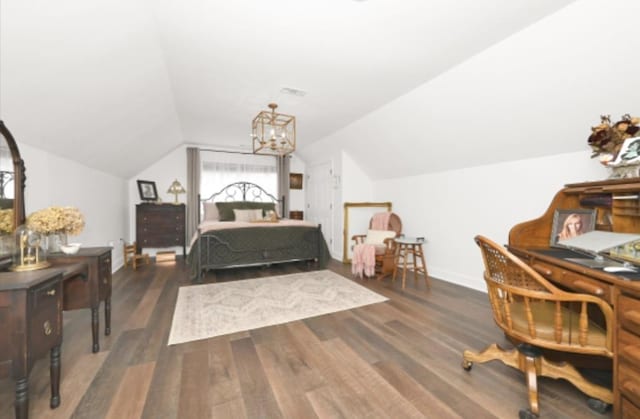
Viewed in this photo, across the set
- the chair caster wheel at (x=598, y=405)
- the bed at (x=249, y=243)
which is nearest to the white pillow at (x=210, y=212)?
the bed at (x=249, y=243)

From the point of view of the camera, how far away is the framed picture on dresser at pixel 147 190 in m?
5.38

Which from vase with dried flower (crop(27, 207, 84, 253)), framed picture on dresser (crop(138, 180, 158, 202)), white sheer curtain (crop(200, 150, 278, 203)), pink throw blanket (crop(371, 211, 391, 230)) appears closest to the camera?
vase with dried flower (crop(27, 207, 84, 253))

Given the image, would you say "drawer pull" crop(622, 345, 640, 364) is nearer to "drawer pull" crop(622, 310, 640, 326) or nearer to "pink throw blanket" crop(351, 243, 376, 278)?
"drawer pull" crop(622, 310, 640, 326)

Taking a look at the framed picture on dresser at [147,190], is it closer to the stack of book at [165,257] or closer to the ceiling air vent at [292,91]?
the stack of book at [165,257]

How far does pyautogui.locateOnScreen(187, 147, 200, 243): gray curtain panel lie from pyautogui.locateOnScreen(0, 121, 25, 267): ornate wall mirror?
3.98 meters

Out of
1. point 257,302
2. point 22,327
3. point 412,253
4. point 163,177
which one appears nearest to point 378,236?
point 412,253

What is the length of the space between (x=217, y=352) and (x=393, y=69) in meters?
2.98

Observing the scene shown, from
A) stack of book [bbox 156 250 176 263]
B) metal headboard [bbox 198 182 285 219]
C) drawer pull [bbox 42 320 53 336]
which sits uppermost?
metal headboard [bbox 198 182 285 219]

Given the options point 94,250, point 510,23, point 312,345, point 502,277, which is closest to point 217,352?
point 312,345

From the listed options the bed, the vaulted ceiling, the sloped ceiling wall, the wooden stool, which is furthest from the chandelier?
the wooden stool

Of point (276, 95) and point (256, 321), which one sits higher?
point (276, 95)

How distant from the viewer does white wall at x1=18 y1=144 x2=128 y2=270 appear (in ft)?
7.80

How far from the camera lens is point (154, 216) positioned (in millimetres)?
5086

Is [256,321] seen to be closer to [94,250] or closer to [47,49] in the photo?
[94,250]
